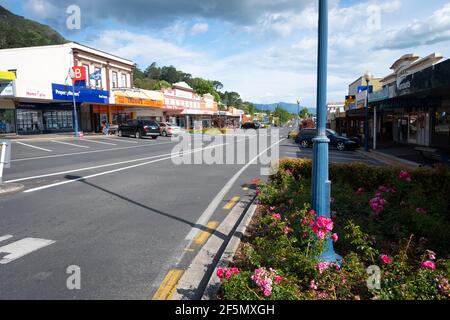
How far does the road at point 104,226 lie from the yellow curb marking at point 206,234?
0.11 m

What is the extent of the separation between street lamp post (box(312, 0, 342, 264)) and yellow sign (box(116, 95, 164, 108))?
34.1 meters

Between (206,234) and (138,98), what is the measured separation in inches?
1396

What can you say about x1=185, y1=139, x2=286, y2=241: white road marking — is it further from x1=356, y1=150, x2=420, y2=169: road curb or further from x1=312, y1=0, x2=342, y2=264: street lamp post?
x1=356, y1=150, x2=420, y2=169: road curb

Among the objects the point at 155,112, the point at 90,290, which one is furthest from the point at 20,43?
the point at 90,290

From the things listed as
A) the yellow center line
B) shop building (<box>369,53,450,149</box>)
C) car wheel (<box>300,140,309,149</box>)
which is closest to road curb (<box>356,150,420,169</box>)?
shop building (<box>369,53,450,149</box>)

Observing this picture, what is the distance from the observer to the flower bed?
333 centimetres

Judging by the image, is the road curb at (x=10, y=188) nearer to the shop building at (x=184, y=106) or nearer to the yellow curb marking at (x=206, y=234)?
the yellow curb marking at (x=206, y=234)

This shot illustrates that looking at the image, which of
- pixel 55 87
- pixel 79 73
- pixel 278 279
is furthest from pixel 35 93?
pixel 278 279

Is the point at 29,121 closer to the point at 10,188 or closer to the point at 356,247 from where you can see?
the point at 10,188

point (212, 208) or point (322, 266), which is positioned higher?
point (322, 266)

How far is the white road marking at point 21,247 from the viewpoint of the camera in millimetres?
4660

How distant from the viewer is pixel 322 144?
4059 mm

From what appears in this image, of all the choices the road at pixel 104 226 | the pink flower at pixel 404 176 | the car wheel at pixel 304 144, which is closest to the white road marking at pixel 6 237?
the road at pixel 104 226

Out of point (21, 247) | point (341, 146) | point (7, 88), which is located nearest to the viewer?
point (21, 247)
